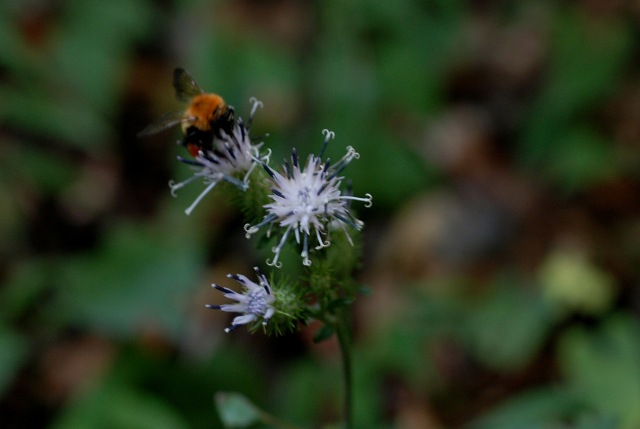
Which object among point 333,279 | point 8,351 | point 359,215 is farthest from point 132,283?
point 333,279

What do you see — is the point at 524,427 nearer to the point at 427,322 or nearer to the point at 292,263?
the point at 427,322

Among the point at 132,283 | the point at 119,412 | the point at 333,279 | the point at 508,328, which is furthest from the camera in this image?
the point at 132,283


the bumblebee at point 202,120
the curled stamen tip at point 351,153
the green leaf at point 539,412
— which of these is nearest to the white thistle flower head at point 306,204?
the curled stamen tip at point 351,153

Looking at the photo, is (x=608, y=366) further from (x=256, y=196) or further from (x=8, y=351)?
(x=8, y=351)

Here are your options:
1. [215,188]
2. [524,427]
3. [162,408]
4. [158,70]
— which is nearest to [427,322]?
[524,427]

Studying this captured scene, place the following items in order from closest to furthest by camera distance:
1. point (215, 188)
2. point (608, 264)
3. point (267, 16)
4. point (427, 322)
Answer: point (215, 188)
point (427, 322)
point (608, 264)
point (267, 16)

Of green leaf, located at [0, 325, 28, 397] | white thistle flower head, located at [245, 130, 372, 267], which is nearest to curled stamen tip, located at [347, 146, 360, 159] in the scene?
white thistle flower head, located at [245, 130, 372, 267]

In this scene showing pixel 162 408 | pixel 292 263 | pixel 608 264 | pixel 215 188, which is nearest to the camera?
pixel 215 188
